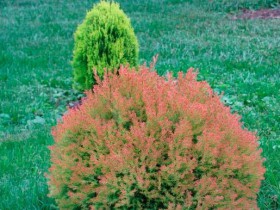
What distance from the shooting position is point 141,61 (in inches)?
409

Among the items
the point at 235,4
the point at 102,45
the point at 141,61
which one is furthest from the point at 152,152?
the point at 235,4

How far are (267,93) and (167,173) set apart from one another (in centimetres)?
496

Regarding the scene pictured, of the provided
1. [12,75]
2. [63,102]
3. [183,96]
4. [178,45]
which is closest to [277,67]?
[178,45]

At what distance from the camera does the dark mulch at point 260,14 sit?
15203 millimetres

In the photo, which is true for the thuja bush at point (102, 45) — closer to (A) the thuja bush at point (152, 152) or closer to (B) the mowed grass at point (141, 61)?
(B) the mowed grass at point (141, 61)

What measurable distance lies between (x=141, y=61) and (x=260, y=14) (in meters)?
6.66

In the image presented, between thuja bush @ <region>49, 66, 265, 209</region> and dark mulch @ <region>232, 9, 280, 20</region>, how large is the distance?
12.2 metres

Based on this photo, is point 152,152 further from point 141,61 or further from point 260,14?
point 260,14

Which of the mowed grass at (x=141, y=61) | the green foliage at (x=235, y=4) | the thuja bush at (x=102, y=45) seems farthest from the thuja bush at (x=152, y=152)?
the green foliage at (x=235, y=4)

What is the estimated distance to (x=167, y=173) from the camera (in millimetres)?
3096

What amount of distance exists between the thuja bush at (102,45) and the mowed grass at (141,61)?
618mm

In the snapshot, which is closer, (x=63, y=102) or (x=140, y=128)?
(x=140, y=128)

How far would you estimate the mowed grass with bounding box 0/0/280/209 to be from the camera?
512 centimetres

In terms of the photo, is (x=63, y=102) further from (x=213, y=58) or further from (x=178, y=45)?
(x=178, y=45)
